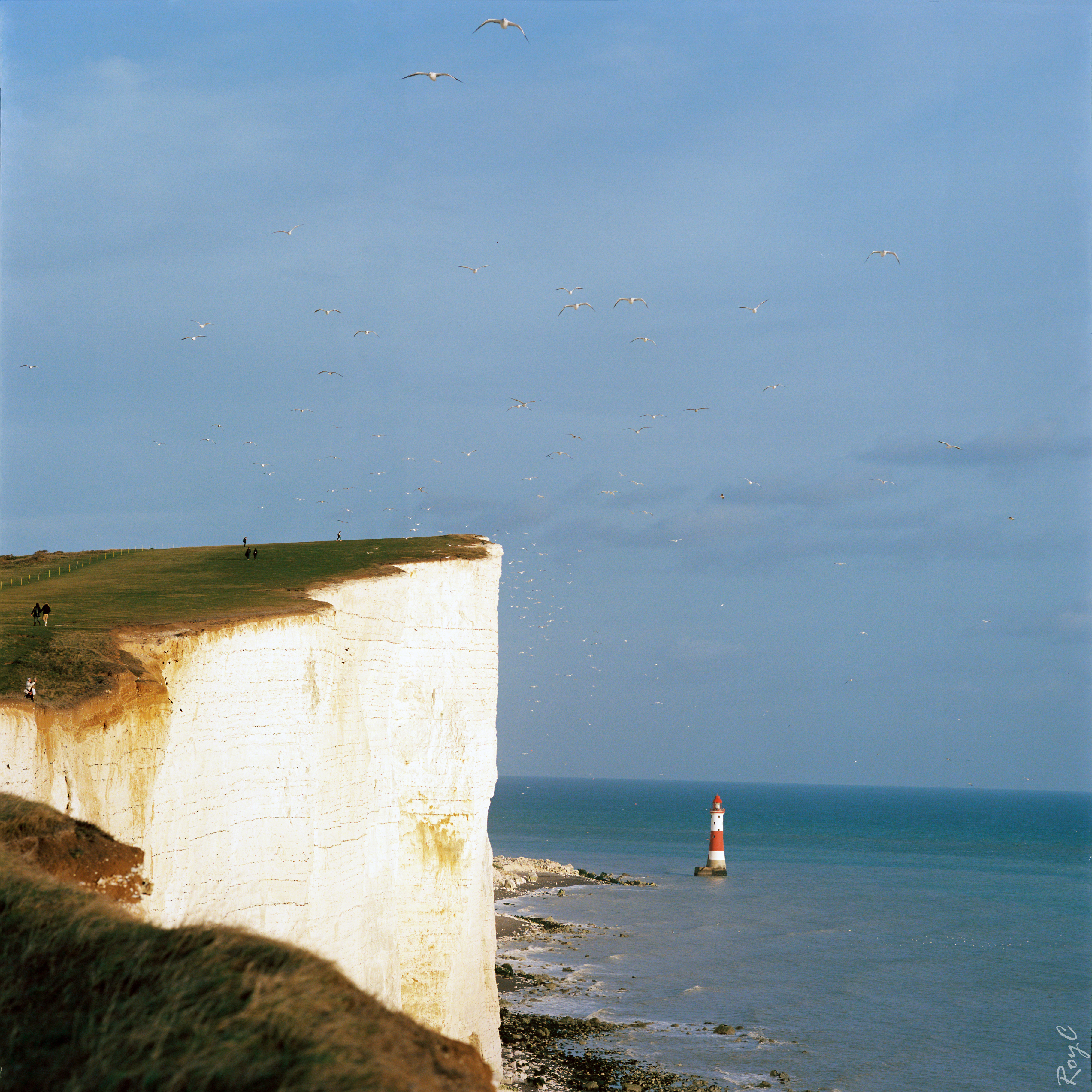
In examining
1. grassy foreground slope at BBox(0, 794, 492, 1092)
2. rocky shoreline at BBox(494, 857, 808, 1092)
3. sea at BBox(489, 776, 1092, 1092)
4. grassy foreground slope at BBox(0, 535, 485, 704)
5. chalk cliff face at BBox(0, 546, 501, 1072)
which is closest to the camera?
grassy foreground slope at BBox(0, 794, 492, 1092)

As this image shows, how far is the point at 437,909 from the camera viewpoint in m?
22.0

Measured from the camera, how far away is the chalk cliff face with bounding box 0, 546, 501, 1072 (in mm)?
14672

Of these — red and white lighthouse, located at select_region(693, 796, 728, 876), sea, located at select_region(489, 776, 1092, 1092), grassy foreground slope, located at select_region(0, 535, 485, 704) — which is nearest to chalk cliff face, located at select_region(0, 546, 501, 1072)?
grassy foreground slope, located at select_region(0, 535, 485, 704)

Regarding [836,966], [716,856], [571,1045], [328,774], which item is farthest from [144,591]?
[716,856]

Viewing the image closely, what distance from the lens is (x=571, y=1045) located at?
26.5 meters

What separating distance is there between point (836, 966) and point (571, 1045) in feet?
61.5

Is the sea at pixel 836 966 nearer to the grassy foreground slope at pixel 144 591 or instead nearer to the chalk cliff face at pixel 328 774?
the chalk cliff face at pixel 328 774

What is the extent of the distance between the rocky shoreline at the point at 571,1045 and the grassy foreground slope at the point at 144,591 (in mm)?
12370

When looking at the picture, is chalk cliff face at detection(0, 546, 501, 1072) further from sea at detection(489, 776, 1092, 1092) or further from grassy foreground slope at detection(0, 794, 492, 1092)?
sea at detection(489, 776, 1092, 1092)

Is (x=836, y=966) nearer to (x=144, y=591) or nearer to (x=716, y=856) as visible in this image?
(x=716, y=856)

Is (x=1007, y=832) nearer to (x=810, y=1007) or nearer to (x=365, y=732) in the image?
(x=810, y=1007)

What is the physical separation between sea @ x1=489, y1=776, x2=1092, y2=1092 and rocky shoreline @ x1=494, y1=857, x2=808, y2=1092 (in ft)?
0.93

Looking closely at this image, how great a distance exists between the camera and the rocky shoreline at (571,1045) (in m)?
23.2

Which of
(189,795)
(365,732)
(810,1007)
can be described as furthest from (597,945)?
(189,795)
